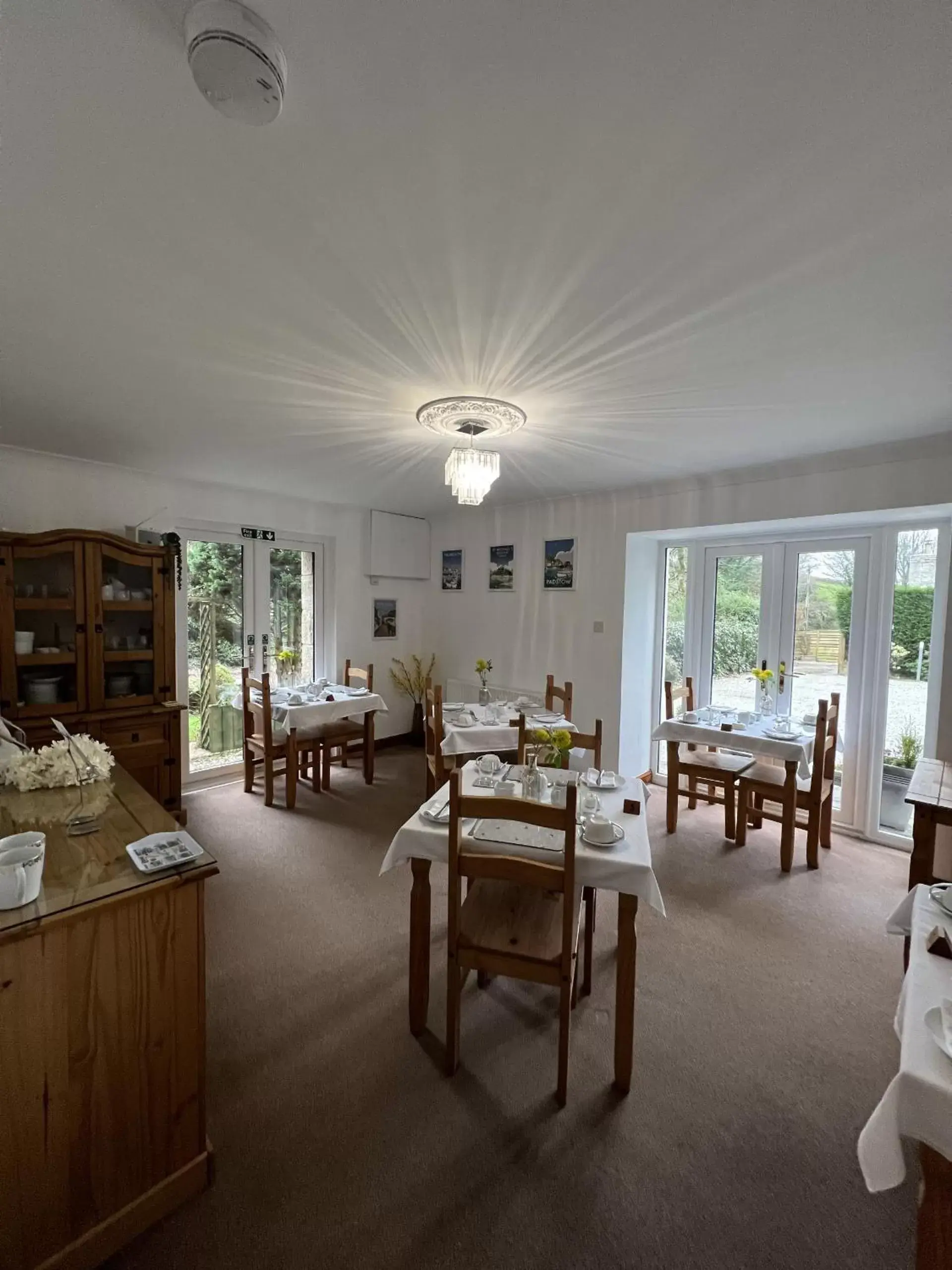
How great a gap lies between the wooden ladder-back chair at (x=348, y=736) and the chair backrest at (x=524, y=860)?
2.74 m

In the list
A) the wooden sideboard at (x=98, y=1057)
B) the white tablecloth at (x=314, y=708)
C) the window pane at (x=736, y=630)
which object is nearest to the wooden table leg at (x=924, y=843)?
the window pane at (x=736, y=630)

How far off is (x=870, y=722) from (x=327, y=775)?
389 centimetres

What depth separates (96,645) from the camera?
331cm

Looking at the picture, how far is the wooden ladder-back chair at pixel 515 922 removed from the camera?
159 centimetres

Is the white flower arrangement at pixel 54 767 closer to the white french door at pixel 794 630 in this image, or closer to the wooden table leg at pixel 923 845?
the wooden table leg at pixel 923 845

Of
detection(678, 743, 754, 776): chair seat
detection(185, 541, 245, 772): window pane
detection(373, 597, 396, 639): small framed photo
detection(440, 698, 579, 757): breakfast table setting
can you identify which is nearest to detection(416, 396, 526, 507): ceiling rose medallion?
detection(440, 698, 579, 757): breakfast table setting

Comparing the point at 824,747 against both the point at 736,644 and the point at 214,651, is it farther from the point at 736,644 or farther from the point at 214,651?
the point at 214,651

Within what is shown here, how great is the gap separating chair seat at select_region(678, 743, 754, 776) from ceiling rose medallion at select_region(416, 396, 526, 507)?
233 cm

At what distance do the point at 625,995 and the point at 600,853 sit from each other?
43 centimetres

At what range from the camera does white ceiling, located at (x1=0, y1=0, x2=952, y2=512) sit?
0.86m

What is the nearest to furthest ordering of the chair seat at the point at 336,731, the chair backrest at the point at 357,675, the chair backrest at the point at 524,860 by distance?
the chair backrest at the point at 524,860
the chair seat at the point at 336,731
the chair backrest at the point at 357,675

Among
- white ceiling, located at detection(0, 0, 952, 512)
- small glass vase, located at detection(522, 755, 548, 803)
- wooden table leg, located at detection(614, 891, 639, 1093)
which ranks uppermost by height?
white ceiling, located at detection(0, 0, 952, 512)

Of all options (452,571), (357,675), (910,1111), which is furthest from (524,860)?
(452,571)

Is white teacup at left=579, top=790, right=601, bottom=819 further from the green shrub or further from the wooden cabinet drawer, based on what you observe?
the wooden cabinet drawer
